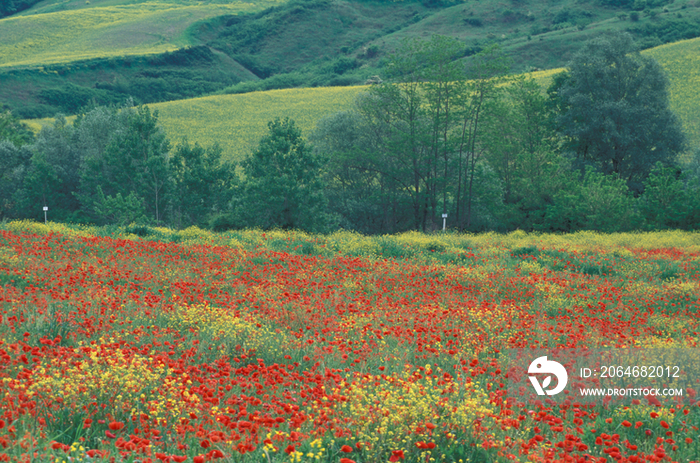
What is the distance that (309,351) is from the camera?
578 cm

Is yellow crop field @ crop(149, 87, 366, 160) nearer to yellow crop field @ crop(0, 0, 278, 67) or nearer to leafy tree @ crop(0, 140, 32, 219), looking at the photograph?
leafy tree @ crop(0, 140, 32, 219)

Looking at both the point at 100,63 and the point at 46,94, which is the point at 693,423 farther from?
the point at 100,63

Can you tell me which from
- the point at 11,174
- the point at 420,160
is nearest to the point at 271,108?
the point at 11,174

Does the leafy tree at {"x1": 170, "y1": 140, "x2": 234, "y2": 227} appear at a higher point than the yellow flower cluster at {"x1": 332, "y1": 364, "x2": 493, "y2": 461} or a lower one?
lower

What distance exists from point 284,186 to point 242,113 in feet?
134

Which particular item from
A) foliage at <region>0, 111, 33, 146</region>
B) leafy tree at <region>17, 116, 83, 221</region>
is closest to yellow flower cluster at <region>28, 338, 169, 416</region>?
leafy tree at <region>17, 116, 83, 221</region>

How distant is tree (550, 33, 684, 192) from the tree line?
91 millimetres

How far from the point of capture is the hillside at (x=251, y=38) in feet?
284

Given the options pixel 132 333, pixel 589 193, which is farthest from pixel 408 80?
pixel 132 333

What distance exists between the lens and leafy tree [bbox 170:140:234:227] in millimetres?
35250

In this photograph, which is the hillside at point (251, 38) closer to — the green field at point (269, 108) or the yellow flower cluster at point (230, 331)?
the green field at point (269, 108)

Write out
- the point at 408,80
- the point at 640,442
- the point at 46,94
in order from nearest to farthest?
1. the point at 640,442
2. the point at 408,80
3. the point at 46,94

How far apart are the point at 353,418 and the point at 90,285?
5865mm

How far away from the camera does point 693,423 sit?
426 cm
